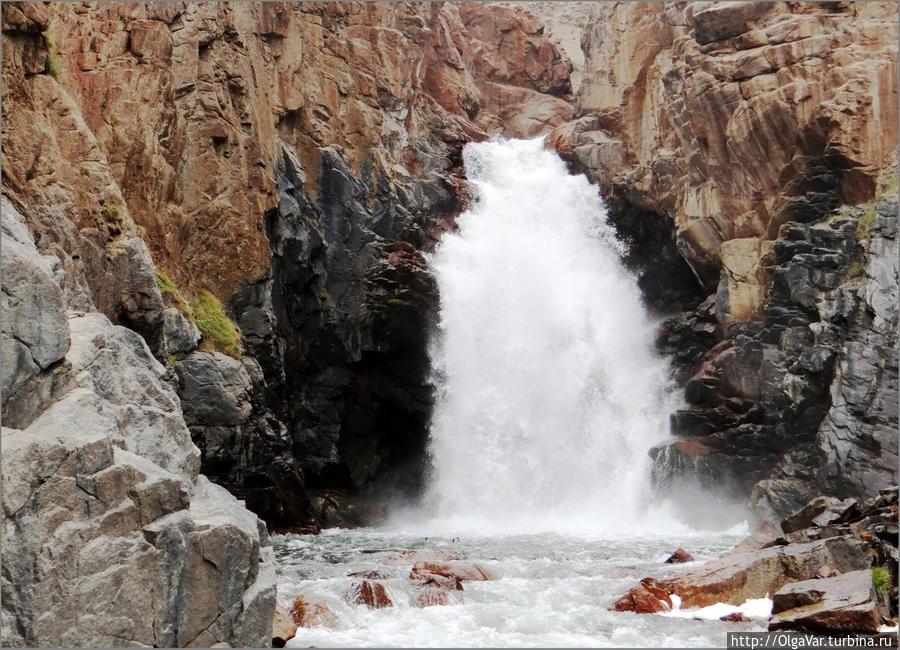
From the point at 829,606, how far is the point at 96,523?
40.9 feet

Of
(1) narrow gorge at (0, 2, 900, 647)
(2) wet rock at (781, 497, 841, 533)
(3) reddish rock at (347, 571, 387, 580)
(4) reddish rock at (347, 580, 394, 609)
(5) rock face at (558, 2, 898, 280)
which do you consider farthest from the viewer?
(5) rock face at (558, 2, 898, 280)

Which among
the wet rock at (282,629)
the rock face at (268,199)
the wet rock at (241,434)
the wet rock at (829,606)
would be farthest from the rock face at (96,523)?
the wet rock at (241,434)

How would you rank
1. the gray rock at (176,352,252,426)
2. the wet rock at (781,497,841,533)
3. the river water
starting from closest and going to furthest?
1. the river water
2. the wet rock at (781,497,841,533)
3. the gray rock at (176,352,252,426)

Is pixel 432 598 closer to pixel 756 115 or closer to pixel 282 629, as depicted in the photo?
pixel 282 629

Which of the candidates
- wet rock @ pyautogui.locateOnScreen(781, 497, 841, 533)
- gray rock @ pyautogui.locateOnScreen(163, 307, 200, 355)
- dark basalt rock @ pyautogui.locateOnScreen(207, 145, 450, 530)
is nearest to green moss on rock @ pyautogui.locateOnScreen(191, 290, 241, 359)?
gray rock @ pyautogui.locateOnScreen(163, 307, 200, 355)

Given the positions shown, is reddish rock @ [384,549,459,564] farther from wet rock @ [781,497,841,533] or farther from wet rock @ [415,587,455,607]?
wet rock @ [781,497,841,533]

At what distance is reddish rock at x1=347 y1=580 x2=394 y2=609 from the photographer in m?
17.2

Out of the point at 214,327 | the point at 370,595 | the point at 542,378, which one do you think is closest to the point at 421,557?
the point at 370,595

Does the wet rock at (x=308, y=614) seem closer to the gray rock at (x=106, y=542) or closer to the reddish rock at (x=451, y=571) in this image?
the gray rock at (x=106, y=542)

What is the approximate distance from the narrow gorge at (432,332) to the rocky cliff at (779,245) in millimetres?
134

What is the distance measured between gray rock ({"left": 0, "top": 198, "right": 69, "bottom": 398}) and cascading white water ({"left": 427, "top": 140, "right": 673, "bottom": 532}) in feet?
75.0

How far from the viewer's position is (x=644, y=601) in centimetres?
1716

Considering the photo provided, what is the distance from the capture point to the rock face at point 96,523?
10.9m

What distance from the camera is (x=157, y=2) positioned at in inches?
1217
